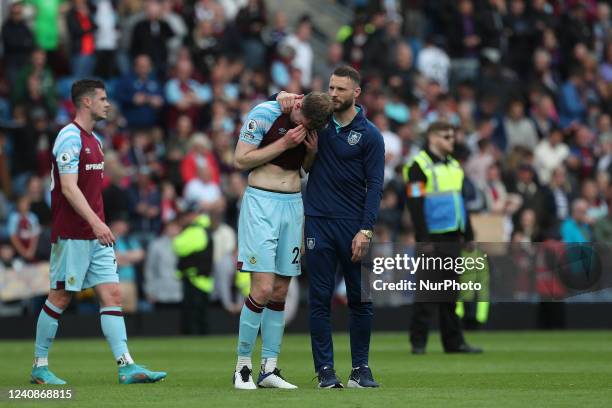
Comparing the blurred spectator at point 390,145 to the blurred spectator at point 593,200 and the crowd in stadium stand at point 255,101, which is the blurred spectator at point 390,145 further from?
the blurred spectator at point 593,200

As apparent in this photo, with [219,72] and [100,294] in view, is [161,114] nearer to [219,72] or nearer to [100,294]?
[219,72]

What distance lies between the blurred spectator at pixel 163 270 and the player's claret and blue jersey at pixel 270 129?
10905 millimetres

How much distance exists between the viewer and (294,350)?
1814 cm

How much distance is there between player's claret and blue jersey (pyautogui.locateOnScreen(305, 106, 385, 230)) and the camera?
38.2ft

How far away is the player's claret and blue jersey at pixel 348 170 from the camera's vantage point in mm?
11641

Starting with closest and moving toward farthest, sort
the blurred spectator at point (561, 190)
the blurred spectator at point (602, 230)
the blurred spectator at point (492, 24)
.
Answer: the blurred spectator at point (602, 230) < the blurred spectator at point (561, 190) < the blurred spectator at point (492, 24)

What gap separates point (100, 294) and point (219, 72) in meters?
13.3

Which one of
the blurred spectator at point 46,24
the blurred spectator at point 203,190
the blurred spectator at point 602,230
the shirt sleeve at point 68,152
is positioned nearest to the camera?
the shirt sleeve at point 68,152

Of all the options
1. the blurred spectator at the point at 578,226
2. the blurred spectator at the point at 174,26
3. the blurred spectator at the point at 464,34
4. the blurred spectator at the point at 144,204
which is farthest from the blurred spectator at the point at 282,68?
the blurred spectator at the point at 578,226

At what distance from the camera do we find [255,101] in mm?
25281

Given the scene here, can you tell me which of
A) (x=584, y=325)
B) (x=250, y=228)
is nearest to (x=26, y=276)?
(x=584, y=325)

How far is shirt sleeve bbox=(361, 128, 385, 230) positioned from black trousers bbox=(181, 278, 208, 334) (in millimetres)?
10848

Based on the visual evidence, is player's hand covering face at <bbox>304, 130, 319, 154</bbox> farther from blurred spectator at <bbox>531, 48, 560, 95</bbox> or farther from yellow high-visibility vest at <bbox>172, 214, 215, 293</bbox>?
blurred spectator at <bbox>531, 48, 560, 95</bbox>

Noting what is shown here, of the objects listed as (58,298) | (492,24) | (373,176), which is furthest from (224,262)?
(373,176)
